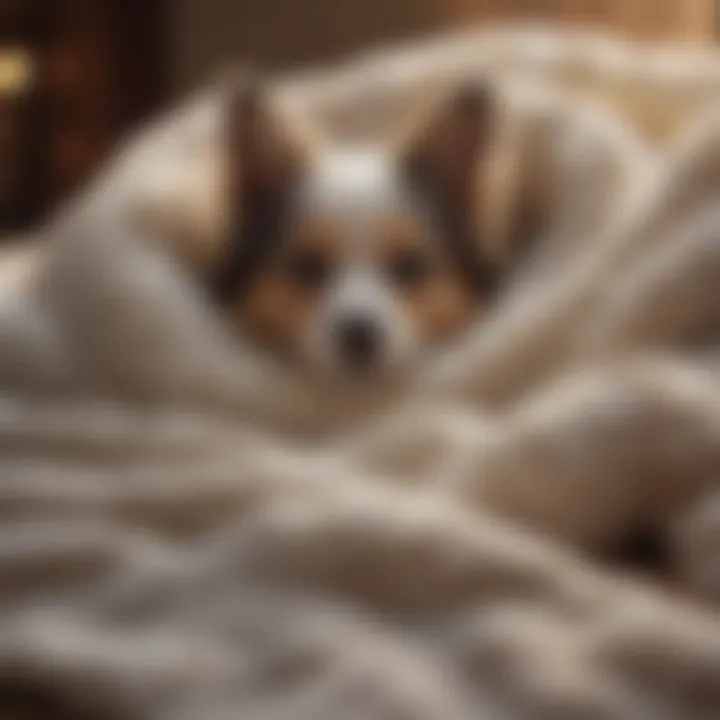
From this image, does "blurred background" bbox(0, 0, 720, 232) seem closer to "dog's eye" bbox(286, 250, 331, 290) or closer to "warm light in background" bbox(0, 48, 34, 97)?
"warm light in background" bbox(0, 48, 34, 97)

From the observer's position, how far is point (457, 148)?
1.10 metres

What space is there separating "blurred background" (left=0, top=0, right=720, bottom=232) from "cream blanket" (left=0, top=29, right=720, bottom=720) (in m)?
1.11

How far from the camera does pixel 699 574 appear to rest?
730 millimetres

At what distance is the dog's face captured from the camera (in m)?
1.08

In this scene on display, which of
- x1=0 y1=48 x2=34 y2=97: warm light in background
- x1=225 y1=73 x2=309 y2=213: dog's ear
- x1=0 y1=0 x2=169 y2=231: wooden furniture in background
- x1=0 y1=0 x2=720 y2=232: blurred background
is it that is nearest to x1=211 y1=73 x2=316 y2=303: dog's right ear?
x1=225 y1=73 x2=309 y2=213: dog's ear

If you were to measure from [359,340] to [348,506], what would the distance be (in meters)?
0.27

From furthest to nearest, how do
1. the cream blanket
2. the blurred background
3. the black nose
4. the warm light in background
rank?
the warm light in background, the blurred background, the black nose, the cream blanket

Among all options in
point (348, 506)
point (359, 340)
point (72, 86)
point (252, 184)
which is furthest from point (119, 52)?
point (348, 506)

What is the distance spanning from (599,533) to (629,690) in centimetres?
17

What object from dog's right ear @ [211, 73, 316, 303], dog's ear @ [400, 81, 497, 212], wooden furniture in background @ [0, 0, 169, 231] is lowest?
dog's right ear @ [211, 73, 316, 303]

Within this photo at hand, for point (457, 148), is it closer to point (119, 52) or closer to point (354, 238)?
point (354, 238)

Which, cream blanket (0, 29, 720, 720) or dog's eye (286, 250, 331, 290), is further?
dog's eye (286, 250, 331, 290)

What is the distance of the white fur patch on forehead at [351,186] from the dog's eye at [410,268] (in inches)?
1.8

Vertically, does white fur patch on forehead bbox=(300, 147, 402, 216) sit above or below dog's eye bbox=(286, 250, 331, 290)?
above
